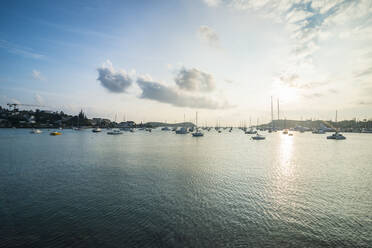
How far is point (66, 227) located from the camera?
40.1 feet

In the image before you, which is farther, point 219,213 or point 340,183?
point 340,183

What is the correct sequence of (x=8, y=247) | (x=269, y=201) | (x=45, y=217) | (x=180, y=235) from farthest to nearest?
(x=269, y=201) → (x=45, y=217) → (x=180, y=235) → (x=8, y=247)

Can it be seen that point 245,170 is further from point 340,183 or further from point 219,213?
point 219,213

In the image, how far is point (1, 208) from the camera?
48.5 feet

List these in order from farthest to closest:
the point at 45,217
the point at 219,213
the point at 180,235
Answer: the point at 219,213 → the point at 45,217 → the point at 180,235

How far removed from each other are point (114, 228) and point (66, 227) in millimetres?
3358

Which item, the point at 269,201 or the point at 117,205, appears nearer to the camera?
the point at 117,205

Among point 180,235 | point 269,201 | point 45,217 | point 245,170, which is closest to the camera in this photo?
point 180,235

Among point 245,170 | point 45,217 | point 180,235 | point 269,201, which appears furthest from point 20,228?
point 245,170

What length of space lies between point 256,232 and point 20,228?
16.0 m

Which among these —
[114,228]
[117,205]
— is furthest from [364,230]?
[117,205]

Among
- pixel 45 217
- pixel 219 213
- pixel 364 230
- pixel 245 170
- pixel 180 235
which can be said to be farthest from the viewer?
pixel 245 170

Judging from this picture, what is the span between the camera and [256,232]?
12.0 meters

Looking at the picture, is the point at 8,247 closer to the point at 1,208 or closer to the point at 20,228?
the point at 20,228
